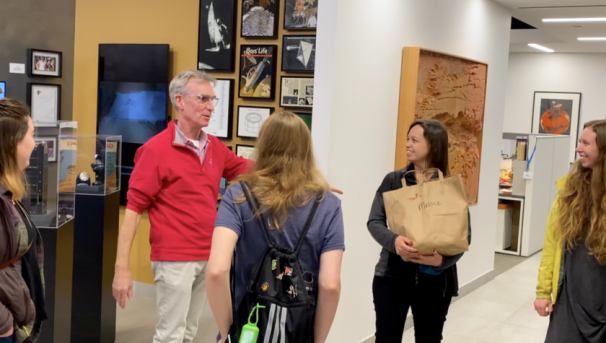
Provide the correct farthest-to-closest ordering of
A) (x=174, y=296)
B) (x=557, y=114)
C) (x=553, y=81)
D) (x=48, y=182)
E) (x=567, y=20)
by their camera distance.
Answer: (x=553, y=81) → (x=557, y=114) → (x=567, y=20) → (x=48, y=182) → (x=174, y=296)

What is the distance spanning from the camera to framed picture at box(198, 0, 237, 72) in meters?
4.79

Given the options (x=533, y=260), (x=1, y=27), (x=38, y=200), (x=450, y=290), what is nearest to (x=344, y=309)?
(x=450, y=290)

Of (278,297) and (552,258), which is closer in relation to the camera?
(278,297)

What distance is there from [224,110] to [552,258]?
2.83 metres

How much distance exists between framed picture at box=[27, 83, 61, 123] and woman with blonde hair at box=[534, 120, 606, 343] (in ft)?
20.4

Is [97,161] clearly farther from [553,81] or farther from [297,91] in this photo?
[553,81]

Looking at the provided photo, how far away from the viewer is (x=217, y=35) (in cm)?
486

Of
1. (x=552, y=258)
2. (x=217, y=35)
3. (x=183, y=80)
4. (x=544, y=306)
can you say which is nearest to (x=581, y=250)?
(x=552, y=258)

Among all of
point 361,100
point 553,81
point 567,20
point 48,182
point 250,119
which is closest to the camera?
point 48,182

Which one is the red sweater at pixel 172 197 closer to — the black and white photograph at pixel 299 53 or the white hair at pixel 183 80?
the white hair at pixel 183 80

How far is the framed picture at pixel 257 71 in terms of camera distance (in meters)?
4.62

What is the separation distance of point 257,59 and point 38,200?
2056 millimetres

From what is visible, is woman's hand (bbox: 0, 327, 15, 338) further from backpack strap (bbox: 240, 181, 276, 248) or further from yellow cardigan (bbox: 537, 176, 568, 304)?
yellow cardigan (bbox: 537, 176, 568, 304)

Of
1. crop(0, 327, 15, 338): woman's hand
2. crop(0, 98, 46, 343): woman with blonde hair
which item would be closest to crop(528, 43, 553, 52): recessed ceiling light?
crop(0, 98, 46, 343): woman with blonde hair
